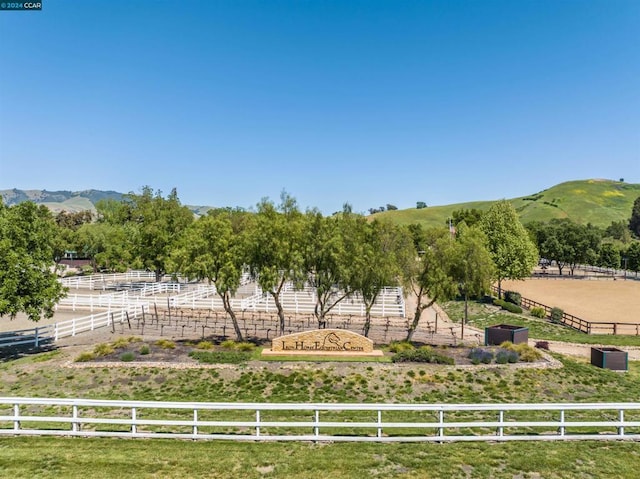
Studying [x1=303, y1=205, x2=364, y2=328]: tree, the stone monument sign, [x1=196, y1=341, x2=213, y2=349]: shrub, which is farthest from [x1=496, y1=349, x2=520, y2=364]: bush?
[x1=196, y1=341, x2=213, y2=349]: shrub

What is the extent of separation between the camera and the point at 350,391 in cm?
1708

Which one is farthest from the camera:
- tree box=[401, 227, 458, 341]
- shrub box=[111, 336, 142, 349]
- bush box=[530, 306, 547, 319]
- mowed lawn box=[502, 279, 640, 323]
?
mowed lawn box=[502, 279, 640, 323]

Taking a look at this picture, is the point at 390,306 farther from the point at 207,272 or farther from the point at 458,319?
the point at 207,272

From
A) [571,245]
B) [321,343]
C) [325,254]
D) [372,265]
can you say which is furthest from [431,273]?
[571,245]

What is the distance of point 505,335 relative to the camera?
961 inches

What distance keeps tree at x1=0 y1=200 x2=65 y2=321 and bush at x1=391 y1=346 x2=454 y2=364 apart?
59.4 ft

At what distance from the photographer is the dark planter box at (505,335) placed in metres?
24.1

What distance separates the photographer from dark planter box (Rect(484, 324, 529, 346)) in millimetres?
24100

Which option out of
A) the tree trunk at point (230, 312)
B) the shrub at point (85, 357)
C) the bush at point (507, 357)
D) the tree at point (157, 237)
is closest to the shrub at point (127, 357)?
the shrub at point (85, 357)

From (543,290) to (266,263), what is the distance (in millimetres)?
50942

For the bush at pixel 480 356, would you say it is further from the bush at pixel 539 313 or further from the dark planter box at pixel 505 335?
the bush at pixel 539 313

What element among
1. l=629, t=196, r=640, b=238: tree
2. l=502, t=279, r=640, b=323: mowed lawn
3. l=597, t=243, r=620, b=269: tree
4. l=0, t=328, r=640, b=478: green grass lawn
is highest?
l=629, t=196, r=640, b=238: tree

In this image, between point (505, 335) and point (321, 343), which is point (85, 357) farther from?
point (505, 335)

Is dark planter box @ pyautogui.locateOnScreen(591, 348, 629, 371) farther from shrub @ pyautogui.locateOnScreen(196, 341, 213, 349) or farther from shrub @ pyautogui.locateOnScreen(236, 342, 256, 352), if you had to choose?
shrub @ pyautogui.locateOnScreen(196, 341, 213, 349)
